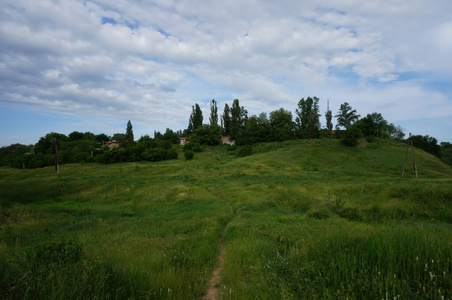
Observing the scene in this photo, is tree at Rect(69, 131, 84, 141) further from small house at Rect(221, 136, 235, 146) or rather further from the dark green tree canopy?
the dark green tree canopy

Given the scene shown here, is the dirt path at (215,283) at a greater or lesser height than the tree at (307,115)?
lesser

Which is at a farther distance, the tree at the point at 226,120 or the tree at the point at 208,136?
the tree at the point at 226,120

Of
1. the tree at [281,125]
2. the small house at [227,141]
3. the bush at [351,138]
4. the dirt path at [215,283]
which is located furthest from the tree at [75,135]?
the dirt path at [215,283]

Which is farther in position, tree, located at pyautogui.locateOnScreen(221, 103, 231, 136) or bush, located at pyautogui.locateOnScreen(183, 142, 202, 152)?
tree, located at pyautogui.locateOnScreen(221, 103, 231, 136)

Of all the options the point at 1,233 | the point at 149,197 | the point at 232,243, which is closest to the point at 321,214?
the point at 232,243

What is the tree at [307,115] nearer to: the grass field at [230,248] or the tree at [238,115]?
the tree at [238,115]

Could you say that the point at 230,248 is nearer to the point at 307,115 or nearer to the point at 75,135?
the point at 307,115

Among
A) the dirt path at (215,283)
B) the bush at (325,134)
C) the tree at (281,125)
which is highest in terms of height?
the tree at (281,125)

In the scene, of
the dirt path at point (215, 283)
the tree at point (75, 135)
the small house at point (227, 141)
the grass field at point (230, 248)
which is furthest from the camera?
the tree at point (75, 135)

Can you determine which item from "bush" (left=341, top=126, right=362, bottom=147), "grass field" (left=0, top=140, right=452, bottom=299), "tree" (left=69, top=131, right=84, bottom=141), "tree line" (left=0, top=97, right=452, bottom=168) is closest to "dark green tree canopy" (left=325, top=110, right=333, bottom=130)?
"tree line" (left=0, top=97, right=452, bottom=168)

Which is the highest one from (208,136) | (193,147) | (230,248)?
(208,136)

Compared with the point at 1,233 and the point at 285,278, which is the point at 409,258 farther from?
the point at 1,233

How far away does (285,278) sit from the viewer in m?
4.50

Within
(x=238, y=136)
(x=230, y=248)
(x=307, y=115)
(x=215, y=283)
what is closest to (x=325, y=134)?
(x=307, y=115)
